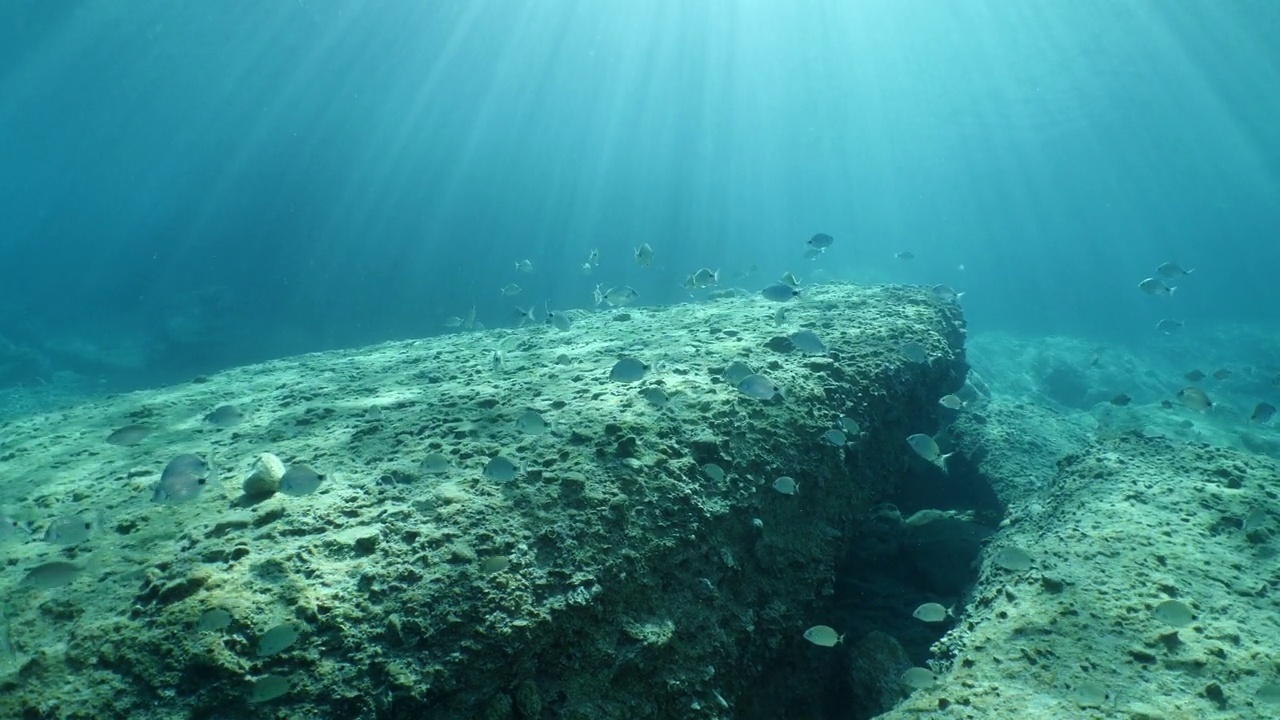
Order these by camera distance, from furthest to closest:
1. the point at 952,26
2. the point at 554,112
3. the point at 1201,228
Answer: the point at 1201,228, the point at 554,112, the point at 952,26

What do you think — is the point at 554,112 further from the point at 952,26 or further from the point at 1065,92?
the point at 1065,92

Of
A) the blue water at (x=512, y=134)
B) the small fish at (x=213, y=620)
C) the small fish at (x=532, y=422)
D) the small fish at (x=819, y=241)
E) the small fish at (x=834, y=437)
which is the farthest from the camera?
the blue water at (x=512, y=134)

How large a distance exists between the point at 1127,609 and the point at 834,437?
239cm

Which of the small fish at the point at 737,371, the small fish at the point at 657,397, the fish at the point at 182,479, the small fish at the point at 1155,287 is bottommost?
the fish at the point at 182,479

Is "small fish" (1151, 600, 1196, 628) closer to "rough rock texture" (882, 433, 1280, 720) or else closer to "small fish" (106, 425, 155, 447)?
"rough rock texture" (882, 433, 1280, 720)

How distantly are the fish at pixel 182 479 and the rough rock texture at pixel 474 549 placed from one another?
0.17 meters

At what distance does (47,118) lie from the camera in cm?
6078

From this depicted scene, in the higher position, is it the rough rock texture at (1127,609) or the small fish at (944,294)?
the small fish at (944,294)

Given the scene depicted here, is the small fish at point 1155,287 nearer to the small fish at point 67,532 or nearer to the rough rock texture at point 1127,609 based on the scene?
the rough rock texture at point 1127,609

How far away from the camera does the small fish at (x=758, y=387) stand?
18.5 ft

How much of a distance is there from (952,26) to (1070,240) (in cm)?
11981

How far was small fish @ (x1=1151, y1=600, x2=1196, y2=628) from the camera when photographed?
393cm

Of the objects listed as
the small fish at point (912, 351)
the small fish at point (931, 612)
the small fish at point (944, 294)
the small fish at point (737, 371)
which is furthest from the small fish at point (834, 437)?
the small fish at point (944, 294)

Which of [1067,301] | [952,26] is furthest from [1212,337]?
[1067,301]
